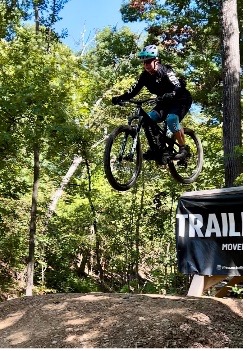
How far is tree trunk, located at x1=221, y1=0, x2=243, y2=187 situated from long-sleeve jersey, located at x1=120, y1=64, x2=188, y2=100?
82.9 inches

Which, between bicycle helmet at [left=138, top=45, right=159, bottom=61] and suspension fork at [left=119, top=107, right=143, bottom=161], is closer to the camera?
bicycle helmet at [left=138, top=45, right=159, bottom=61]

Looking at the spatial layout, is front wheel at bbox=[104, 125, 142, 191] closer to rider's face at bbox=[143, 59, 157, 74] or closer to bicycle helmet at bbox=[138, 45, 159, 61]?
rider's face at bbox=[143, 59, 157, 74]

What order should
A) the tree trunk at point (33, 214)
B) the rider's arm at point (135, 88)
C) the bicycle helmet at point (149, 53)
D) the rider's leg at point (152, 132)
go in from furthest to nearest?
1. the tree trunk at point (33, 214)
2. the rider's leg at point (152, 132)
3. the rider's arm at point (135, 88)
4. the bicycle helmet at point (149, 53)

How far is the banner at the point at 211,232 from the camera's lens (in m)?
4.72

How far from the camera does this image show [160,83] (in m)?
4.09

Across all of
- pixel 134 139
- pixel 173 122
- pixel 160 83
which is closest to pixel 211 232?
pixel 173 122

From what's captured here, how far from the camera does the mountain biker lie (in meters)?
3.87

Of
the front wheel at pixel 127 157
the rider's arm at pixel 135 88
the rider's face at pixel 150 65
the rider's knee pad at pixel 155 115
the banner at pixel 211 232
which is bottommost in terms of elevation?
the banner at pixel 211 232

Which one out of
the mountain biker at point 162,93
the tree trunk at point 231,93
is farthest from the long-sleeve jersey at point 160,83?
the tree trunk at point 231,93

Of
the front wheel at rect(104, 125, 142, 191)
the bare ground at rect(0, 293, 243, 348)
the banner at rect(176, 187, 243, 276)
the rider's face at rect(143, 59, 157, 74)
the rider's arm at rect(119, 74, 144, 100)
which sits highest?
the rider's face at rect(143, 59, 157, 74)

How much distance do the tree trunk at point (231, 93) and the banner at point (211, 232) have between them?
3.83ft

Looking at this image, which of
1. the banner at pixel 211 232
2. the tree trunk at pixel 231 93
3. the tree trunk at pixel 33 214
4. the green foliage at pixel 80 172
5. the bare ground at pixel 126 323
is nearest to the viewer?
the bare ground at pixel 126 323

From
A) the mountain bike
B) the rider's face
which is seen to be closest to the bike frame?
the mountain bike

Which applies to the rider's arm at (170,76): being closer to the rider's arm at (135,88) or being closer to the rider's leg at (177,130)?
the rider's arm at (135,88)
